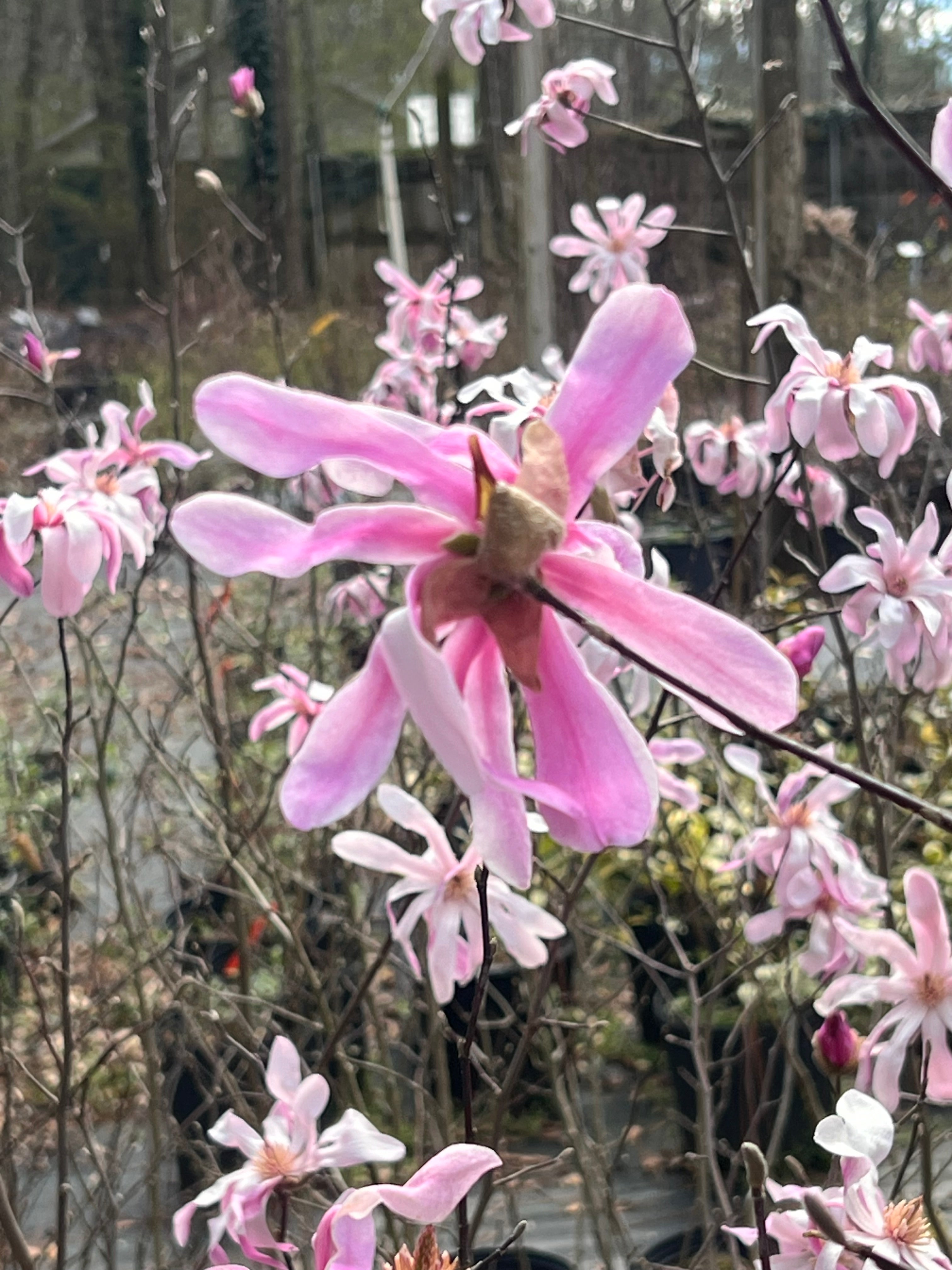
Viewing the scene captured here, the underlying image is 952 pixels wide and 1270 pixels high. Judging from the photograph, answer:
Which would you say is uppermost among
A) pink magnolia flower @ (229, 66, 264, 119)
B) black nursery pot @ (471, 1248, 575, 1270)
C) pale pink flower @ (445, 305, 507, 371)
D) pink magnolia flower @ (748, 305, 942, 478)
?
pink magnolia flower @ (229, 66, 264, 119)

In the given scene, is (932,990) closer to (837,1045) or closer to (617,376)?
(837,1045)

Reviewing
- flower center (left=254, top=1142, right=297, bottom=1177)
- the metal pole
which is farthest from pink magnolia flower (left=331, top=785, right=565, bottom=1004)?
the metal pole

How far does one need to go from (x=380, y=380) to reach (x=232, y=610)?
2.33 ft

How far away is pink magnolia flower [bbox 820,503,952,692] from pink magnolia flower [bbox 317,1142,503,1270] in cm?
39

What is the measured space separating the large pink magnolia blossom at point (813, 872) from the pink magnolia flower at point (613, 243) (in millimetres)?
729

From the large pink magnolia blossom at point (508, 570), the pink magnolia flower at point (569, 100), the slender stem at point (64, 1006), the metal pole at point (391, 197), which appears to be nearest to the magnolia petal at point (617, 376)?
the large pink magnolia blossom at point (508, 570)

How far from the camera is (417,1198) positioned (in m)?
0.34

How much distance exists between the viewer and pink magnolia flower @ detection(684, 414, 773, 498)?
114 cm

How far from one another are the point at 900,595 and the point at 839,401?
0.39ft

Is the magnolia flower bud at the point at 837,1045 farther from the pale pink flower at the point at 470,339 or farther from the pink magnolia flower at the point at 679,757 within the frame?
the pale pink flower at the point at 470,339

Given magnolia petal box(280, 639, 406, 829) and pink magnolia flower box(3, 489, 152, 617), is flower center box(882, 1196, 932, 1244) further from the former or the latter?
pink magnolia flower box(3, 489, 152, 617)

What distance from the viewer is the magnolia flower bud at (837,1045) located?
0.58 meters

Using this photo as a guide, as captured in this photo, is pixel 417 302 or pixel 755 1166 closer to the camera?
pixel 755 1166

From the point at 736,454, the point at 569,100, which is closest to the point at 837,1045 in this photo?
the point at 736,454
